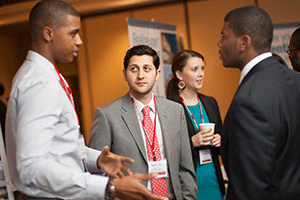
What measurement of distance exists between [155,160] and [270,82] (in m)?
1.03

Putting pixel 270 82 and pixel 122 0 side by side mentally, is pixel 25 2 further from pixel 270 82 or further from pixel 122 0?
pixel 270 82

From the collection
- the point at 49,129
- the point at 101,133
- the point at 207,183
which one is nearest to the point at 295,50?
the point at 207,183

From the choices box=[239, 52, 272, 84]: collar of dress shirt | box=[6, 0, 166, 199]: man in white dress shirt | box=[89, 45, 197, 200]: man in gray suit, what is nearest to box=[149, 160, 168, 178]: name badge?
box=[89, 45, 197, 200]: man in gray suit

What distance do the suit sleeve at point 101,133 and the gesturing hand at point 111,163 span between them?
0.44 m

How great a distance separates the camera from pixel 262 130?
127 centimetres

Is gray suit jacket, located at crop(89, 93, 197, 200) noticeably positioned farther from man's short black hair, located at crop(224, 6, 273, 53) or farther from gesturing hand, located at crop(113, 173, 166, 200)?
man's short black hair, located at crop(224, 6, 273, 53)

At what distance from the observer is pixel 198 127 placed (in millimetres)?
2719

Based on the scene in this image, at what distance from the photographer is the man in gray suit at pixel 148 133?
2025 mm

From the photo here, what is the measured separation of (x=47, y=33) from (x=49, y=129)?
0.47 m

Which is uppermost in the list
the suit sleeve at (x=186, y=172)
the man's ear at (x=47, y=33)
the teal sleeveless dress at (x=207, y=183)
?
the man's ear at (x=47, y=33)

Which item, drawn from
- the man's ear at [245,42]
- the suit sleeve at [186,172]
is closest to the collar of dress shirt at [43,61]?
the man's ear at [245,42]

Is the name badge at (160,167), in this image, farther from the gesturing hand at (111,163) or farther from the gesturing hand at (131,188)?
the gesturing hand at (131,188)

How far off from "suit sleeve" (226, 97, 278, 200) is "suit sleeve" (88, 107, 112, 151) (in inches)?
39.6

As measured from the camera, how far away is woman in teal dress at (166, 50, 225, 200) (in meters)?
2.56
